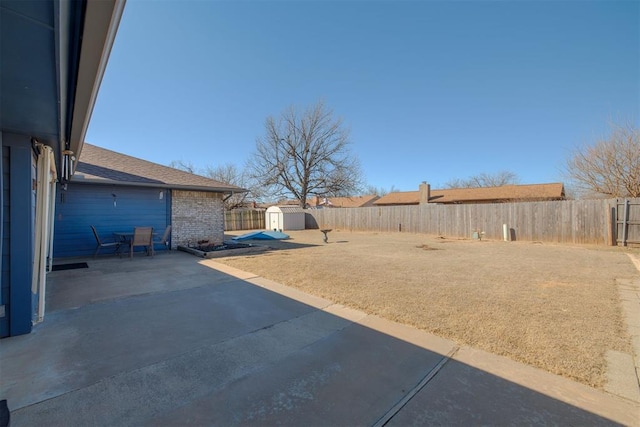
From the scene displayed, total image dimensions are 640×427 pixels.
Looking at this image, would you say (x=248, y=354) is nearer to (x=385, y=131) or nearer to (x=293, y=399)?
(x=293, y=399)

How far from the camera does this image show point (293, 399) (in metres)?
1.94

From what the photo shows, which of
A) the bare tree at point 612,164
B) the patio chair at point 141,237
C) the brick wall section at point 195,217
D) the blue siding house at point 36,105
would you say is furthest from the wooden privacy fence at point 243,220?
the bare tree at point 612,164

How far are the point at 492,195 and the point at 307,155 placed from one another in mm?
18877

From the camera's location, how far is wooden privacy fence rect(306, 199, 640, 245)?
425 inches

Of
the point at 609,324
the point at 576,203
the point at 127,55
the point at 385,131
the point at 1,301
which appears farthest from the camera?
the point at 385,131

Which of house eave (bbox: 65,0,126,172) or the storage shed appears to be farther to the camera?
the storage shed

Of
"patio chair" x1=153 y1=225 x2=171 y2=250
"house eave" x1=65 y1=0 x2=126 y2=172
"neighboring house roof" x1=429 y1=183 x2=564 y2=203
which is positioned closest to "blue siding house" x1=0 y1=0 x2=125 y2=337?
"house eave" x1=65 y1=0 x2=126 y2=172

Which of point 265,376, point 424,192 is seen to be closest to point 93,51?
point 265,376

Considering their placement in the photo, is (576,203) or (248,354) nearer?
(248,354)

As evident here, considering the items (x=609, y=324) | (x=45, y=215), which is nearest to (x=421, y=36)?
(x=609, y=324)

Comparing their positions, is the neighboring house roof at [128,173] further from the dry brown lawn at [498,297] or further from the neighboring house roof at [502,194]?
the neighboring house roof at [502,194]

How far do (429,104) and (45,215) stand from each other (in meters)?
17.4

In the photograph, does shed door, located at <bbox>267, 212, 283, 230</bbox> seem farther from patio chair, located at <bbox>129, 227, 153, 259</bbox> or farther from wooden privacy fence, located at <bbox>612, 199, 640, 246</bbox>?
wooden privacy fence, located at <bbox>612, 199, 640, 246</bbox>

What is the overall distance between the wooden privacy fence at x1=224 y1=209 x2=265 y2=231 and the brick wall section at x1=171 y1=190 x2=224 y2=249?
425 inches
